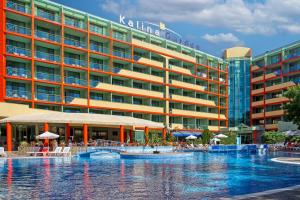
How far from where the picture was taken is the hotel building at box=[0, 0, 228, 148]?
54938mm

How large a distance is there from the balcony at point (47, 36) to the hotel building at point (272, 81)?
45808mm

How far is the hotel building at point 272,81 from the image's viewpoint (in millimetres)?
83475

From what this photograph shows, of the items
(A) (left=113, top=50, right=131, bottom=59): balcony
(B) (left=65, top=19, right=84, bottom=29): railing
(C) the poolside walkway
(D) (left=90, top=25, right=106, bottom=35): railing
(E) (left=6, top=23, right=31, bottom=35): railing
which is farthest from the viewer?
(A) (left=113, top=50, right=131, bottom=59): balcony

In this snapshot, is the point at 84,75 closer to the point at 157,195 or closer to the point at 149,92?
the point at 149,92

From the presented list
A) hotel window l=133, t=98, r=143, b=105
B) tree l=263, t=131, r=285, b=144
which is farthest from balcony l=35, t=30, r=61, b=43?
tree l=263, t=131, r=285, b=144

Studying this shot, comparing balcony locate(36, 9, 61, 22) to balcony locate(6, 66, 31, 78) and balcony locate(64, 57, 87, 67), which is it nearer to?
balcony locate(64, 57, 87, 67)

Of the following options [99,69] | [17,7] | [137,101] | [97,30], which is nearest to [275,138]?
[137,101]

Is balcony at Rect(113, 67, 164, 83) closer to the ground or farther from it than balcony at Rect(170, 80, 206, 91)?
farther from it

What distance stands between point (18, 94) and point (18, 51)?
5.60 meters

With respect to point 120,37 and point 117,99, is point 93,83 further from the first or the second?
point 120,37

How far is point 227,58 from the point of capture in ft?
334

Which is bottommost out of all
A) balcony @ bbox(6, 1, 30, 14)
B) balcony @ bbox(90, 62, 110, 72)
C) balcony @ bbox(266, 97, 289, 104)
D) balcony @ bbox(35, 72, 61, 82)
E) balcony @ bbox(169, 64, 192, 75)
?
balcony @ bbox(266, 97, 289, 104)

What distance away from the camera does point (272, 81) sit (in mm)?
89125

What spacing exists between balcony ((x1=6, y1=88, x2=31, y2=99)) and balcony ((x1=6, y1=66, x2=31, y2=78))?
2.04 meters
